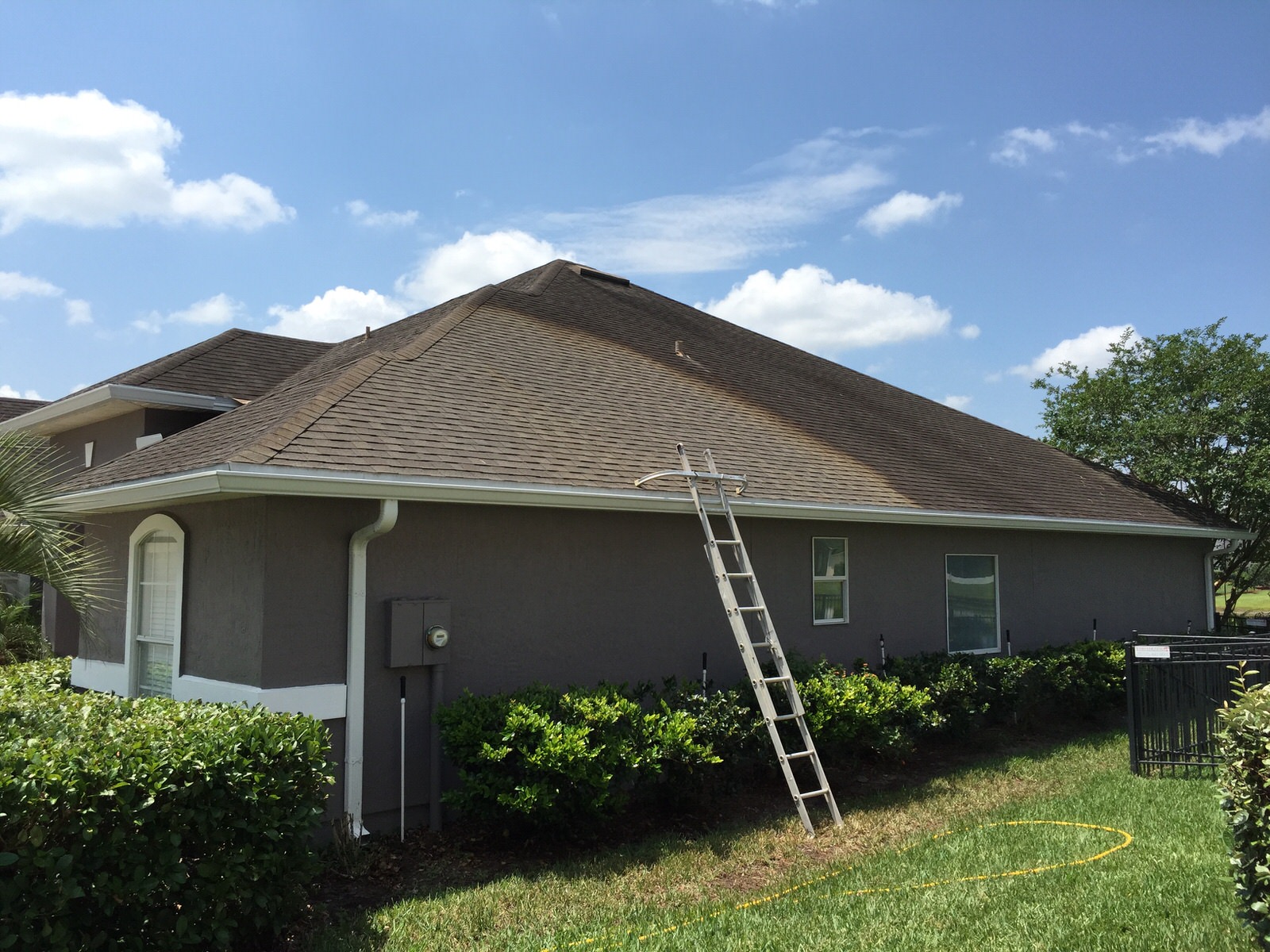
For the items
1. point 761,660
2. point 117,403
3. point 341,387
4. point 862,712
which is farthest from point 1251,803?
point 117,403

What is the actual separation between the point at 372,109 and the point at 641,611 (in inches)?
300

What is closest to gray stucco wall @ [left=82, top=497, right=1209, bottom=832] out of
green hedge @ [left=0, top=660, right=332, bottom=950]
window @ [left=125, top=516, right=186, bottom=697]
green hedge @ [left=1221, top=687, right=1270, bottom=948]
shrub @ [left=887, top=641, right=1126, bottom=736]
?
window @ [left=125, top=516, right=186, bottom=697]

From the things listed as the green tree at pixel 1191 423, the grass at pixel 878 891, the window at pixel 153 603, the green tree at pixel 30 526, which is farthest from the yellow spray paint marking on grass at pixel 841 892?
the green tree at pixel 1191 423

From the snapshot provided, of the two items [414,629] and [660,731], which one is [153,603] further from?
[660,731]

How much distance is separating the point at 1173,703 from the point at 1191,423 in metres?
13.2

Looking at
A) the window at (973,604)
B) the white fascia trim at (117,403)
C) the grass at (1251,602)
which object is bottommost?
the grass at (1251,602)

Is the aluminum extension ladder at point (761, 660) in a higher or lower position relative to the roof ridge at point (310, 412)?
lower

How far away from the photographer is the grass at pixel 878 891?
5434 mm

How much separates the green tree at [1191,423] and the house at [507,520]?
562cm

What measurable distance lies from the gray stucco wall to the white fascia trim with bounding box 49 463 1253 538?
28 centimetres

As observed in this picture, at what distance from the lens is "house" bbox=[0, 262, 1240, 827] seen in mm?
7508

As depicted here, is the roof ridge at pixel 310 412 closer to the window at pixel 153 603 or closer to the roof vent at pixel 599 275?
the window at pixel 153 603

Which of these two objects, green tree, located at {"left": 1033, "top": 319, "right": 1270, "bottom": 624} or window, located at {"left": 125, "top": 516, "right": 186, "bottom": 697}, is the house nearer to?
window, located at {"left": 125, "top": 516, "right": 186, "bottom": 697}

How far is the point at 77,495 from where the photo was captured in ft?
29.3
